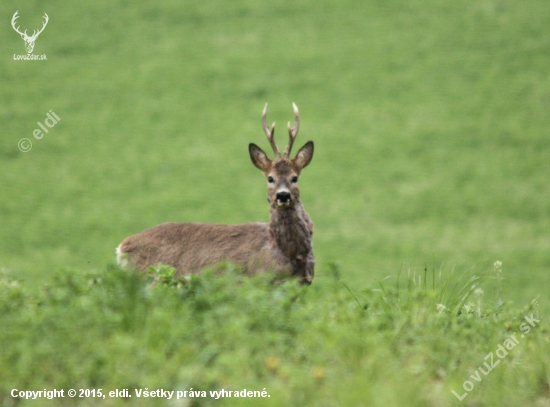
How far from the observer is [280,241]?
782 cm

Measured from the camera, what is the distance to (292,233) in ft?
25.5

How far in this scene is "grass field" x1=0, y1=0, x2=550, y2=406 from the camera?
1722 centimetres

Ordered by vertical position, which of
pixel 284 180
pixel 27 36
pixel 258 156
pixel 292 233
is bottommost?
pixel 292 233

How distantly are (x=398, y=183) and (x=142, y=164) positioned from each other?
19.3ft

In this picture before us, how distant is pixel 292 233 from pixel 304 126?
12.8 m

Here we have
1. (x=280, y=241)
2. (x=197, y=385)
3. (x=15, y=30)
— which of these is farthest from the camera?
(x=15, y=30)

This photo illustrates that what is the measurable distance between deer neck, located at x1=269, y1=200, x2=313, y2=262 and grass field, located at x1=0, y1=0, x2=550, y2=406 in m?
6.06

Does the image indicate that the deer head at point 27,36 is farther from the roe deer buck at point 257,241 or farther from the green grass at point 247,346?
the green grass at point 247,346

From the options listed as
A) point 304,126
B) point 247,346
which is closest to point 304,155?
point 247,346

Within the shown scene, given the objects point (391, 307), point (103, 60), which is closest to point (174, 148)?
point (103, 60)

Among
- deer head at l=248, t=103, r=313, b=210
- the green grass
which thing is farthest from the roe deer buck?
the green grass

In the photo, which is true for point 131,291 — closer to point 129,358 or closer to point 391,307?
point 129,358

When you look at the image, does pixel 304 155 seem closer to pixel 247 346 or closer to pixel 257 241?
pixel 257 241

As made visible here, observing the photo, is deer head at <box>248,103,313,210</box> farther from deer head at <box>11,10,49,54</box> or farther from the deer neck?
deer head at <box>11,10,49,54</box>
